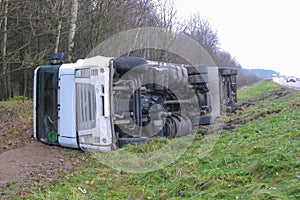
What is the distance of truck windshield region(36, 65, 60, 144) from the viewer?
6742 mm

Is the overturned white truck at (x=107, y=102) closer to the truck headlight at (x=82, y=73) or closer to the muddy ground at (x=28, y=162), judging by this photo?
the truck headlight at (x=82, y=73)

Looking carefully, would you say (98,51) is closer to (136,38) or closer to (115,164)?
(136,38)

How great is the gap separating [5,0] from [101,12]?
19.6 ft

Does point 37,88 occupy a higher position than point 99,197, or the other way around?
point 37,88

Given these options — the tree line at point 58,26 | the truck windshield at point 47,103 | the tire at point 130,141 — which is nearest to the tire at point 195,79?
the tire at point 130,141

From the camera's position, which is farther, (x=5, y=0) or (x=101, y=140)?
(x=5, y=0)

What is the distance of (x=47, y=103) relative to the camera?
271 inches

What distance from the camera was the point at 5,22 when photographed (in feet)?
45.7

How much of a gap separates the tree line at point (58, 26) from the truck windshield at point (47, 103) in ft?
12.7

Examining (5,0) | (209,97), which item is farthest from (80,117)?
(5,0)

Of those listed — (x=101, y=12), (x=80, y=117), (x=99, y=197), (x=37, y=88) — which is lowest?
(x=99, y=197)

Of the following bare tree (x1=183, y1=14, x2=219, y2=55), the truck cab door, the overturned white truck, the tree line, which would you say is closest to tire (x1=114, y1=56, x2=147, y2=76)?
the overturned white truck

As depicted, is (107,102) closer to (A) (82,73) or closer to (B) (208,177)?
(A) (82,73)

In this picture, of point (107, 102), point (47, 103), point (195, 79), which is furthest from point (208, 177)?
point (195, 79)
